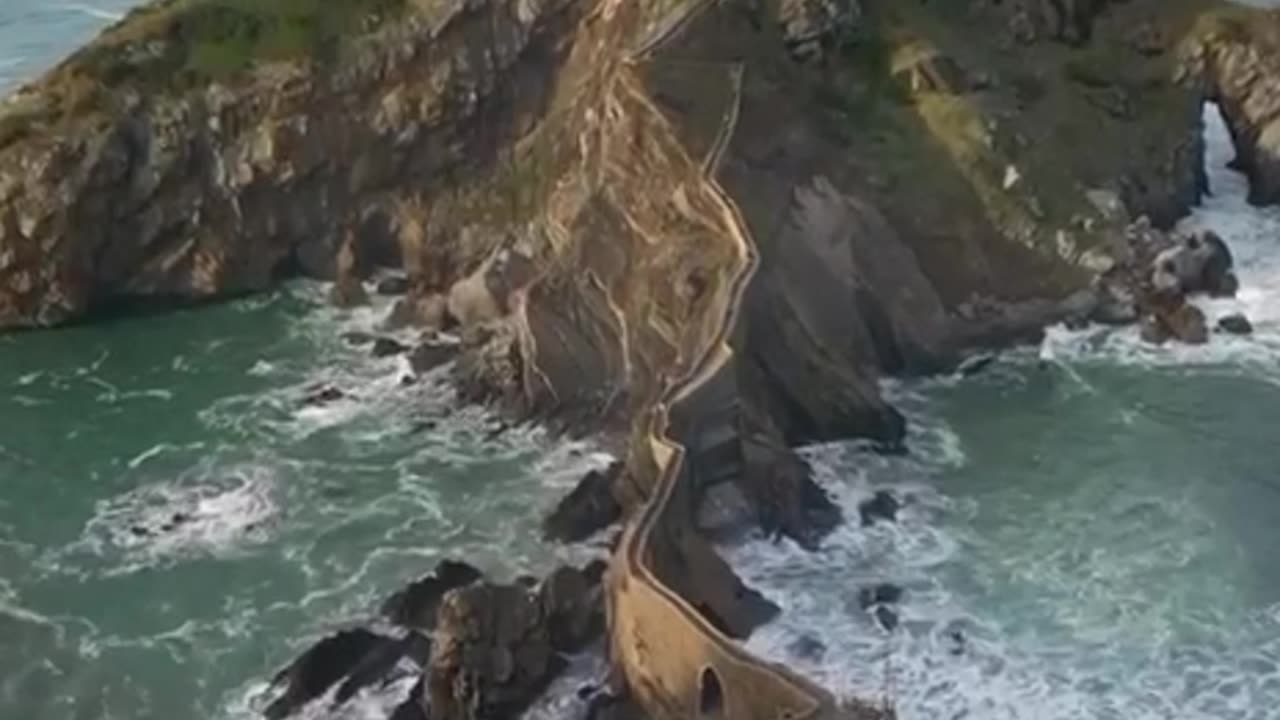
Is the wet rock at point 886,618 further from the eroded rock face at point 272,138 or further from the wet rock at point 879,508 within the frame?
the eroded rock face at point 272,138

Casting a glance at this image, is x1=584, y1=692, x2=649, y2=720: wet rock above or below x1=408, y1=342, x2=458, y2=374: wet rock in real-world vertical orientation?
below

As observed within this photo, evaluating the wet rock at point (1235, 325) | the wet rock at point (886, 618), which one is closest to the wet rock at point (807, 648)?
the wet rock at point (886, 618)

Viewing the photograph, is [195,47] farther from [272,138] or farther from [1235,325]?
[1235,325]

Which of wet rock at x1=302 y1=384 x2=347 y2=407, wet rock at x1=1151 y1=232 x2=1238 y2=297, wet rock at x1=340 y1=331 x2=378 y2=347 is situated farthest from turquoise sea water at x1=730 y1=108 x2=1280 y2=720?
wet rock at x1=340 y1=331 x2=378 y2=347

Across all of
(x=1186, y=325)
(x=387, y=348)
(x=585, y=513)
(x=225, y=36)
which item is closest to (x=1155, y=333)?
(x=1186, y=325)

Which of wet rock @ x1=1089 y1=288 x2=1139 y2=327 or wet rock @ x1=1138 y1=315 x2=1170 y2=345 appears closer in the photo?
wet rock @ x1=1138 y1=315 x2=1170 y2=345

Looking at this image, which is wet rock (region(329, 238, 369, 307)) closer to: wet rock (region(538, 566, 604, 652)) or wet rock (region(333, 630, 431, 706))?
wet rock (region(333, 630, 431, 706))

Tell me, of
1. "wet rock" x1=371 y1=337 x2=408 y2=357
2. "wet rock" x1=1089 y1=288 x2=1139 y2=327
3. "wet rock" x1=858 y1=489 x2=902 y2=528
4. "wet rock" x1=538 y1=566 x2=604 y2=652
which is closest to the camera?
"wet rock" x1=538 y1=566 x2=604 y2=652

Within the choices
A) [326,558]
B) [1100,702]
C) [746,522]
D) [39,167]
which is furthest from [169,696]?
[39,167]
